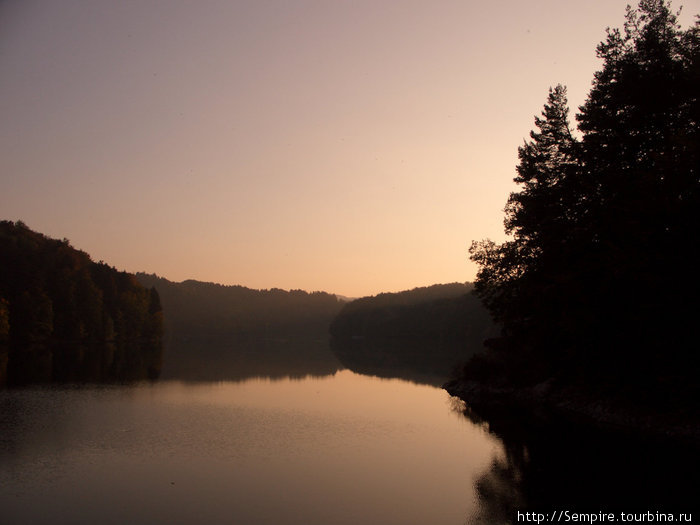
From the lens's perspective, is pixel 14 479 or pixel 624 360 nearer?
pixel 14 479

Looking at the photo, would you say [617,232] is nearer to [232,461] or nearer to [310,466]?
[310,466]

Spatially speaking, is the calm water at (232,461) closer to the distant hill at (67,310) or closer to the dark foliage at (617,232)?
the dark foliage at (617,232)

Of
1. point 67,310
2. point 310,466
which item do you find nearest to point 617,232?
point 310,466

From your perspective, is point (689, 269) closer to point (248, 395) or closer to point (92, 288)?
point (248, 395)

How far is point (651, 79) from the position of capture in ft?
111

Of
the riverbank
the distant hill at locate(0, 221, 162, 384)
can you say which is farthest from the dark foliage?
the distant hill at locate(0, 221, 162, 384)

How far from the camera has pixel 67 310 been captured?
4400 inches

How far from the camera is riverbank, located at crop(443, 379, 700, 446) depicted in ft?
91.4

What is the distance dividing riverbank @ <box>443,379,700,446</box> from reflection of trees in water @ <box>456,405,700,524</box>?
103 centimetres

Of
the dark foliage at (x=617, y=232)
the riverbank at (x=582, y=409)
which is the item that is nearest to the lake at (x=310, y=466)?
the riverbank at (x=582, y=409)

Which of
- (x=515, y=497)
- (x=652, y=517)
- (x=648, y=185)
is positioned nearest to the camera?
(x=652, y=517)

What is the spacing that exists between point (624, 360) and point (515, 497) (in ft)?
55.1

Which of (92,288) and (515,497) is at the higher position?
(92,288)

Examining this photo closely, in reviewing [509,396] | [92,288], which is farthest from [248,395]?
[92,288]
